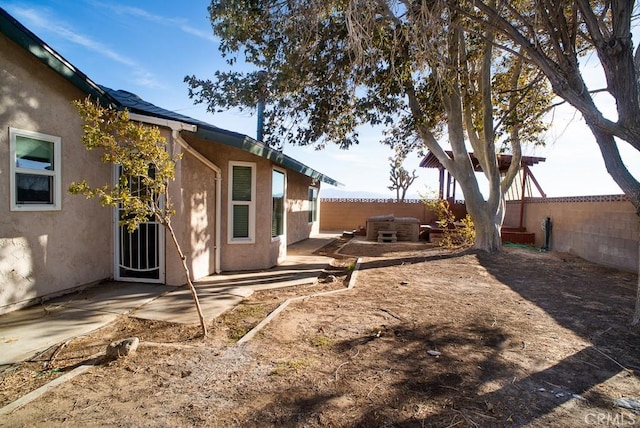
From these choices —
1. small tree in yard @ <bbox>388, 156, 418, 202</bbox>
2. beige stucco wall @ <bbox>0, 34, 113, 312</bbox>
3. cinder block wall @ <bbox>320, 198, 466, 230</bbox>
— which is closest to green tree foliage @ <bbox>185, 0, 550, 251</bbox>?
beige stucco wall @ <bbox>0, 34, 113, 312</bbox>

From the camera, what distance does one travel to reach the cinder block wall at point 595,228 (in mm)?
7984

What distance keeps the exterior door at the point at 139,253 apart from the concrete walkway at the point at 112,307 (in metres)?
0.22

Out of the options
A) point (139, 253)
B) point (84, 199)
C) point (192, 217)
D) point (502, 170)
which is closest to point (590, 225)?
point (502, 170)

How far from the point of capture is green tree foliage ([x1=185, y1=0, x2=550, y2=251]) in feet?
23.5

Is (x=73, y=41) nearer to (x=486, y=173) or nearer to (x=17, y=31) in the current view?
(x=17, y=31)

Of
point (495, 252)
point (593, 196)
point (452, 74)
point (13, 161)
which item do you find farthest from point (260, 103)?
point (593, 196)

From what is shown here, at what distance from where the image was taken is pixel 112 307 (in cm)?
480

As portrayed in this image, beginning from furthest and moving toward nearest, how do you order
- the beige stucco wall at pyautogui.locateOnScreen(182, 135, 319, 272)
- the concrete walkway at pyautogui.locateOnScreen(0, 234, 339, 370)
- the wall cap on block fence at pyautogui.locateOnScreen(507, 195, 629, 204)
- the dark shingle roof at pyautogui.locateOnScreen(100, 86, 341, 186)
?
the wall cap on block fence at pyautogui.locateOnScreen(507, 195, 629, 204) < the beige stucco wall at pyautogui.locateOnScreen(182, 135, 319, 272) < the dark shingle roof at pyautogui.locateOnScreen(100, 86, 341, 186) < the concrete walkway at pyautogui.locateOnScreen(0, 234, 339, 370)

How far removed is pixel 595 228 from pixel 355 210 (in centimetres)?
1187

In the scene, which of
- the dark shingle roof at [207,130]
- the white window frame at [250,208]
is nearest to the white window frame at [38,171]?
the dark shingle roof at [207,130]

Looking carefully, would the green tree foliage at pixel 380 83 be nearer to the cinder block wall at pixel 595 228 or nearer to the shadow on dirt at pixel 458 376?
the cinder block wall at pixel 595 228

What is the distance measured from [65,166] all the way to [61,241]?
3.87ft

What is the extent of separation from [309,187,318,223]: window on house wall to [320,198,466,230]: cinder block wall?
2855 mm

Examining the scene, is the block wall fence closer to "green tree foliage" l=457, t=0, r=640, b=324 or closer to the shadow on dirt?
"green tree foliage" l=457, t=0, r=640, b=324
